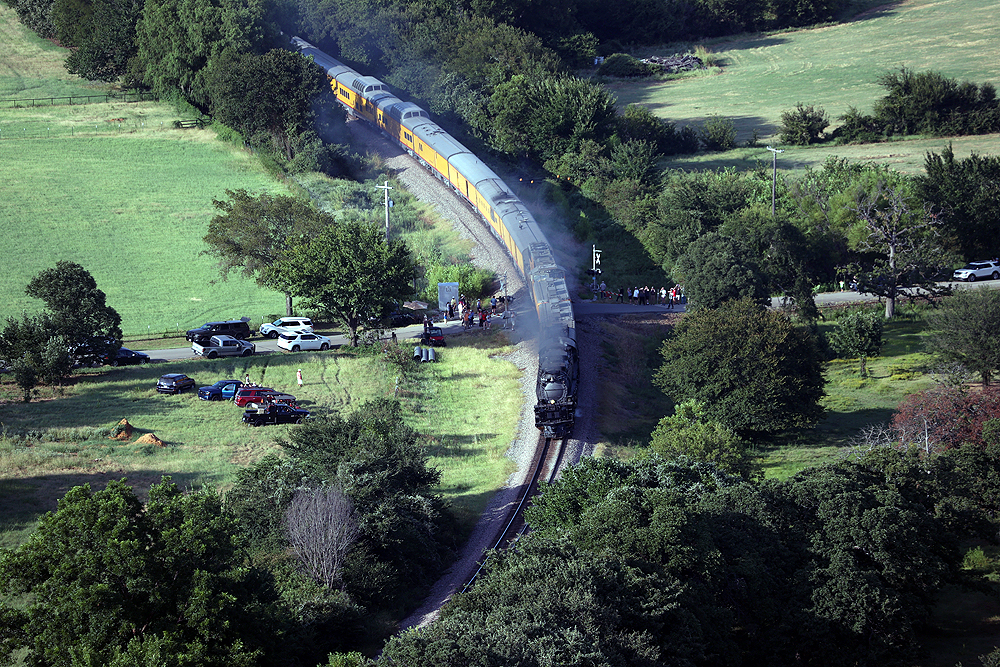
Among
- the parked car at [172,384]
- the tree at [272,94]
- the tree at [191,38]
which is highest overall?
the tree at [191,38]

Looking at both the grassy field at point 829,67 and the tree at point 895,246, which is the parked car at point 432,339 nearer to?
the tree at point 895,246

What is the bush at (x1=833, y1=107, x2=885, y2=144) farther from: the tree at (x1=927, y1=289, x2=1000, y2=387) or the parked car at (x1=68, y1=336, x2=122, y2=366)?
the parked car at (x1=68, y1=336, x2=122, y2=366)

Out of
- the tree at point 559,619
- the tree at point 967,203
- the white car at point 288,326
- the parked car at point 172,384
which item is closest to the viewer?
the tree at point 559,619

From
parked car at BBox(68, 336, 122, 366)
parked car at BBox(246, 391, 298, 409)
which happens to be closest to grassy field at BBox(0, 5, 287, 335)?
parked car at BBox(68, 336, 122, 366)

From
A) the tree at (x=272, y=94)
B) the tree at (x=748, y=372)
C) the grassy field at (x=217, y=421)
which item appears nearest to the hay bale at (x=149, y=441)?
the grassy field at (x=217, y=421)

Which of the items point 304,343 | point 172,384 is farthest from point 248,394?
point 304,343

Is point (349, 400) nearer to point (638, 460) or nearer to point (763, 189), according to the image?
point (638, 460)

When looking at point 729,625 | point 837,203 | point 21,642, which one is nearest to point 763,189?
point 837,203
